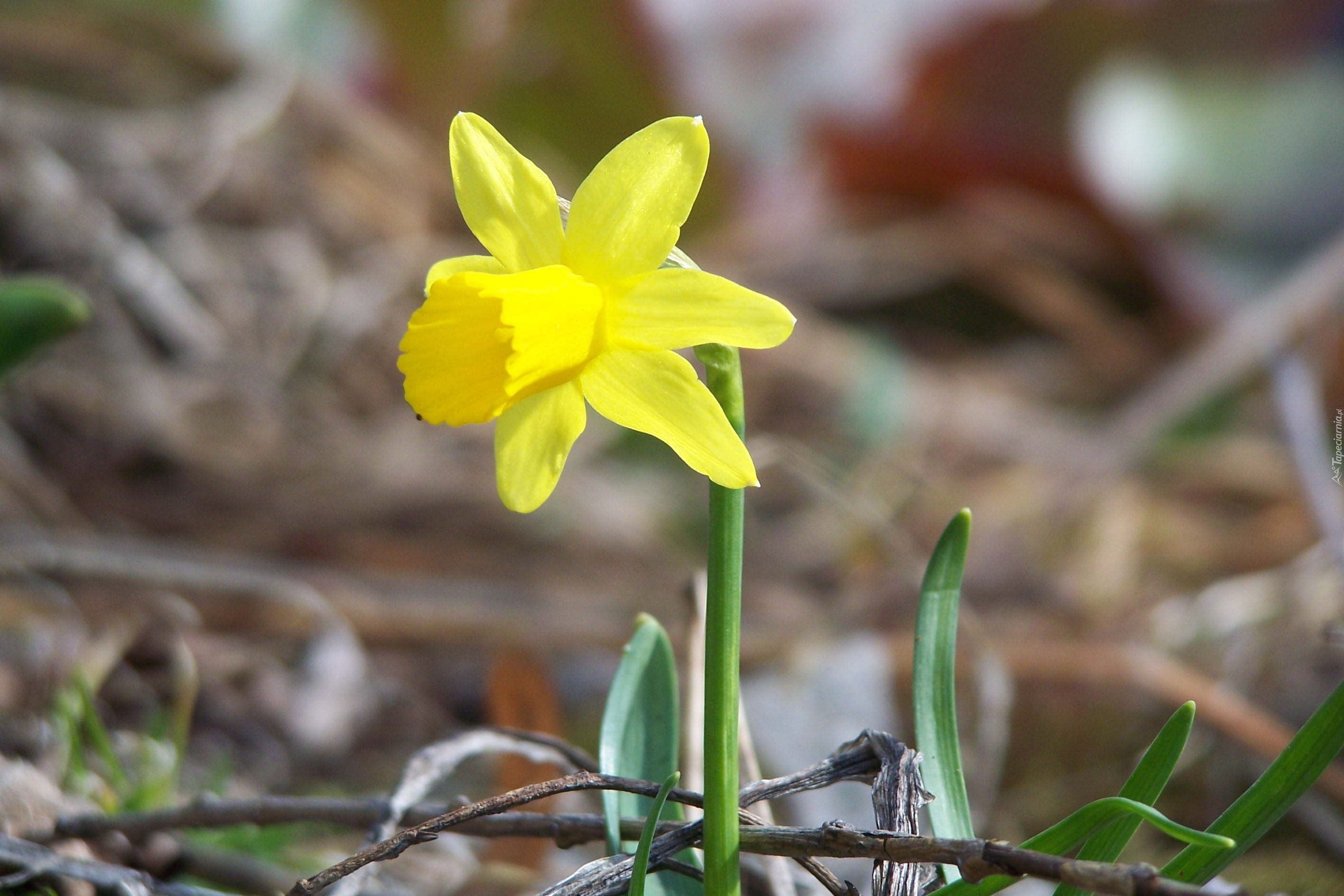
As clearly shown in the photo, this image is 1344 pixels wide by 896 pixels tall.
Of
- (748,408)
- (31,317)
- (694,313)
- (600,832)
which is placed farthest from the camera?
(748,408)

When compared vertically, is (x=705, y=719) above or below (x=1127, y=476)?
below

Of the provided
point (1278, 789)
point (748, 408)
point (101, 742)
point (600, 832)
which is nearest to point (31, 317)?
point (101, 742)

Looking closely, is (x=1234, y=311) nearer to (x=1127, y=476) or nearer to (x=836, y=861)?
(x=1127, y=476)

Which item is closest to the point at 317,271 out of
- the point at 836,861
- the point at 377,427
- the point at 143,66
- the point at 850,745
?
the point at 377,427

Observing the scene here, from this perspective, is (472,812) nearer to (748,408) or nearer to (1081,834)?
(1081,834)

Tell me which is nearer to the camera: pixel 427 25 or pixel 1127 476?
pixel 1127 476

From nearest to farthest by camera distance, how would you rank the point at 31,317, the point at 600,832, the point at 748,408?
the point at 600,832 < the point at 31,317 < the point at 748,408

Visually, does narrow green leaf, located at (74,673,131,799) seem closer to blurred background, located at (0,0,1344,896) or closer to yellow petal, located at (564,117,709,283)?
blurred background, located at (0,0,1344,896)

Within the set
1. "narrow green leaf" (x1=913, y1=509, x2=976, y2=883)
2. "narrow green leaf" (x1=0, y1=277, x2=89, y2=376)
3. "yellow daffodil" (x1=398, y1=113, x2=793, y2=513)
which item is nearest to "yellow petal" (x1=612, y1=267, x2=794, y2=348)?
"yellow daffodil" (x1=398, y1=113, x2=793, y2=513)
